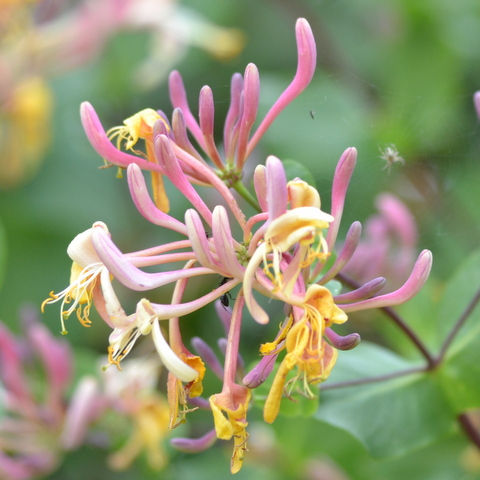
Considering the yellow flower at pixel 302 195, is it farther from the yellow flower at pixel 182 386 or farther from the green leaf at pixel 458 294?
the green leaf at pixel 458 294

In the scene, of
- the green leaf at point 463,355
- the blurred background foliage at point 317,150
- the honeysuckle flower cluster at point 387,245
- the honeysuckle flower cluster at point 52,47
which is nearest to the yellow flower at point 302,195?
the blurred background foliage at point 317,150

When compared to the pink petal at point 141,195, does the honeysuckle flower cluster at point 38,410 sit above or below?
below

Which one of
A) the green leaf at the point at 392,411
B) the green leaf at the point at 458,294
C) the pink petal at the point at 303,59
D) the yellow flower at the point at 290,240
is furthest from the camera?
the green leaf at the point at 458,294

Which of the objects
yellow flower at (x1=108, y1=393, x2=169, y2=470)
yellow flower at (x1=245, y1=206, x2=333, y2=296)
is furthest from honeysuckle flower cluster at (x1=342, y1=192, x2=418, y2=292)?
yellow flower at (x1=245, y1=206, x2=333, y2=296)

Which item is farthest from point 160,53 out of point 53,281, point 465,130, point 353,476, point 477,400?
point 477,400

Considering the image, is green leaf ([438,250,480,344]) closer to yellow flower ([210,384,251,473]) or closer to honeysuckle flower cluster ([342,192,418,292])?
honeysuckle flower cluster ([342,192,418,292])

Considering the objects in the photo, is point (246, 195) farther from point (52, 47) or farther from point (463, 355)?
point (52, 47)
